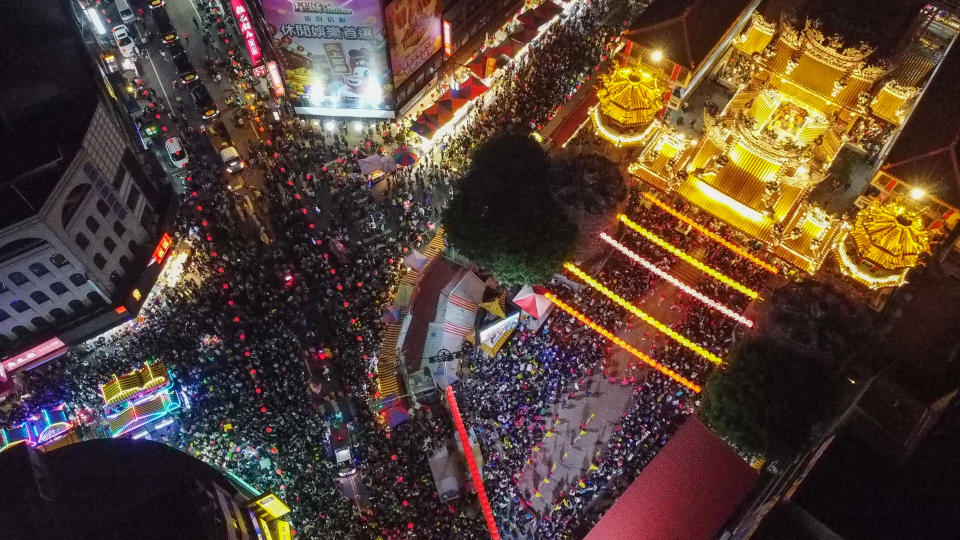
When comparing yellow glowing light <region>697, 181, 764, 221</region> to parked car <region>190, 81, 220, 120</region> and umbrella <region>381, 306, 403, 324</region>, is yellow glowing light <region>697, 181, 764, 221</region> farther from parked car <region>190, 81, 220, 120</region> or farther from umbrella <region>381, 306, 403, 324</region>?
parked car <region>190, 81, 220, 120</region>

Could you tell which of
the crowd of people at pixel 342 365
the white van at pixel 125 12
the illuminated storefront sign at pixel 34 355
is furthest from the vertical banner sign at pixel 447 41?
the illuminated storefront sign at pixel 34 355

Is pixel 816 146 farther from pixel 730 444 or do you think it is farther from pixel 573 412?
pixel 573 412

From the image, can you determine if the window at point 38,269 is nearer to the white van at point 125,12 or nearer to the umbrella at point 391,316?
the umbrella at point 391,316

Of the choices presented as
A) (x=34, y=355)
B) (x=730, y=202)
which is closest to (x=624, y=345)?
(x=730, y=202)

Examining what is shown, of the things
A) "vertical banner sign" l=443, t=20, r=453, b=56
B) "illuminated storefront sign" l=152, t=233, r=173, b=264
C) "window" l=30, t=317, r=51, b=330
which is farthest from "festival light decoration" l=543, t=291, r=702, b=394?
"window" l=30, t=317, r=51, b=330

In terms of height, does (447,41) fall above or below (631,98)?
below

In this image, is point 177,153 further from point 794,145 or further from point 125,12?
point 794,145

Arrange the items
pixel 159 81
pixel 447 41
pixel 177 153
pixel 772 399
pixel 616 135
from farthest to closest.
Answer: pixel 159 81, pixel 447 41, pixel 177 153, pixel 616 135, pixel 772 399

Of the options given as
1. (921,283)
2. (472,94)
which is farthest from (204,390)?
(921,283)
